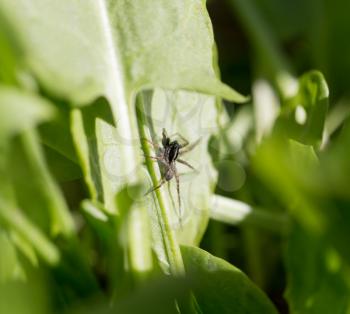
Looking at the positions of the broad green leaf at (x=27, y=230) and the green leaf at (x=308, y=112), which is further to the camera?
the green leaf at (x=308, y=112)

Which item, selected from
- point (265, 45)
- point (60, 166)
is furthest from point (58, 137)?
point (265, 45)

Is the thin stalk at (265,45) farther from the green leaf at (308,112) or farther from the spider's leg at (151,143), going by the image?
the spider's leg at (151,143)

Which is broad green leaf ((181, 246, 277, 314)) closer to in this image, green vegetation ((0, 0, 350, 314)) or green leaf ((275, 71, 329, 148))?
green vegetation ((0, 0, 350, 314))

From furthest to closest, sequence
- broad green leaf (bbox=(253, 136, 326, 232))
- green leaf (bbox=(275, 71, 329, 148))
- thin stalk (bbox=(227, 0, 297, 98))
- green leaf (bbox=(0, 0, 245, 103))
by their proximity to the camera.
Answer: thin stalk (bbox=(227, 0, 297, 98)), green leaf (bbox=(275, 71, 329, 148)), green leaf (bbox=(0, 0, 245, 103)), broad green leaf (bbox=(253, 136, 326, 232))

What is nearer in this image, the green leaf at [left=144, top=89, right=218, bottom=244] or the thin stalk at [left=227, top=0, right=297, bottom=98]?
the green leaf at [left=144, top=89, right=218, bottom=244]

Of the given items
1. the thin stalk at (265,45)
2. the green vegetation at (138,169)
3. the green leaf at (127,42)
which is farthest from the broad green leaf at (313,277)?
the thin stalk at (265,45)

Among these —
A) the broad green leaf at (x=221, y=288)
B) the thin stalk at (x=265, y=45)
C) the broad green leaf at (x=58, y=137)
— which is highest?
the broad green leaf at (x=58, y=137)

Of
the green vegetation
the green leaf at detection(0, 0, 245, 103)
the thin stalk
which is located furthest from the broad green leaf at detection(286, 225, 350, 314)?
the thin stalk

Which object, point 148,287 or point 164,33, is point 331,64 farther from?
point 148,287

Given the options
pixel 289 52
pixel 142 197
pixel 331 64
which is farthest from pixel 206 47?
pixel 289 52
